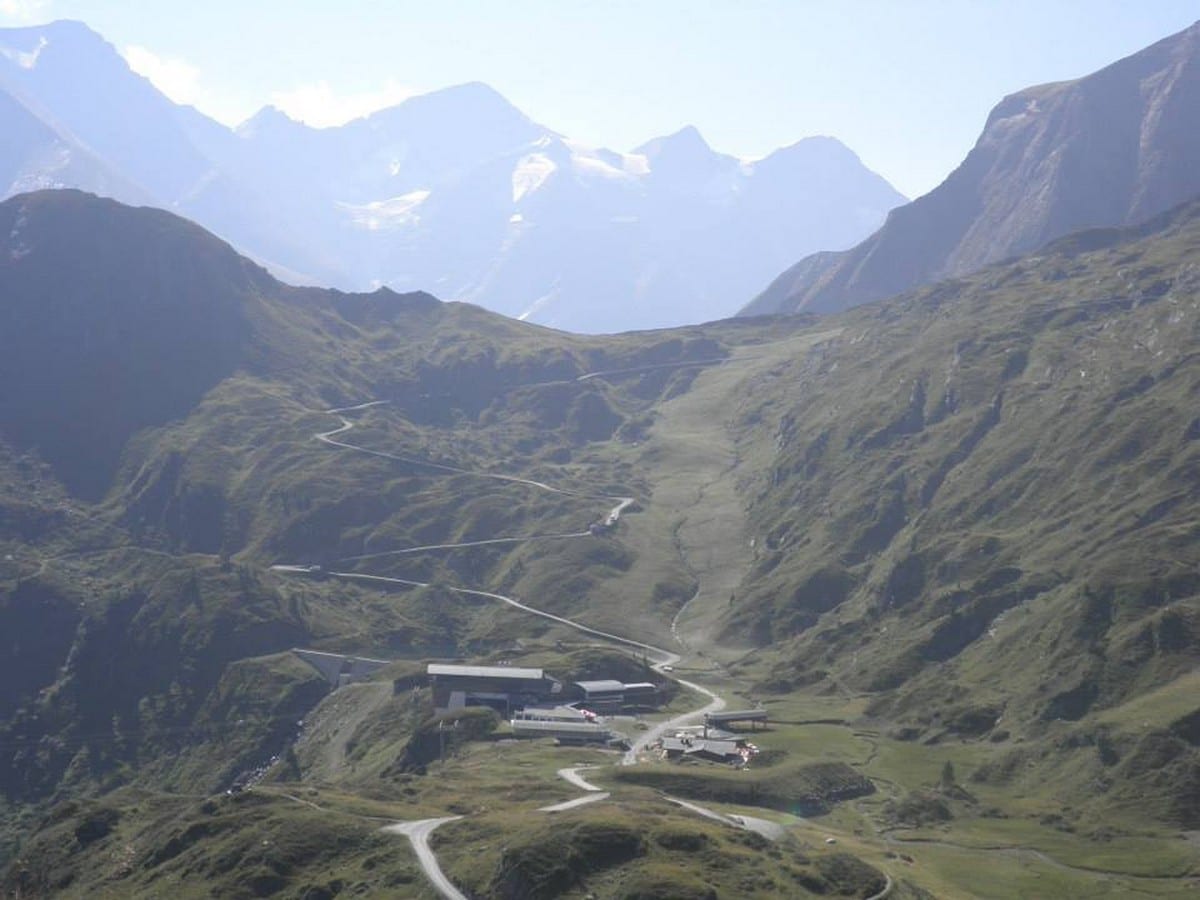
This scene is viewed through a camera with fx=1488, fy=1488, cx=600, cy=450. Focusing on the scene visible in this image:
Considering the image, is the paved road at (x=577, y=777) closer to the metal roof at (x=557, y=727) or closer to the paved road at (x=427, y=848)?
the paved road at (x=427, y=848)

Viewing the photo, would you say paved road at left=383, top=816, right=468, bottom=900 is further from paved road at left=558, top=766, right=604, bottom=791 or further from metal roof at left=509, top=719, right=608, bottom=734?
metal roof at left=509, top=719, right=608, bottom=734

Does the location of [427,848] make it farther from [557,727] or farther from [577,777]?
[557,727]

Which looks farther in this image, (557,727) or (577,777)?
(557,727)

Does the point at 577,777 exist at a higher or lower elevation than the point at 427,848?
lower

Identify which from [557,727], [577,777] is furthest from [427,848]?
[557,727]

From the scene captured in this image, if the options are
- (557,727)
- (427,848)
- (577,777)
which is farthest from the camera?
(557,727)

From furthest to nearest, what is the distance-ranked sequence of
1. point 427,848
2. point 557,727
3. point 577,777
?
point 557,727 < point 577,777 < point 427,848

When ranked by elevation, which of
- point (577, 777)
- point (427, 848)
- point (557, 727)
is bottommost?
point (557, 727)

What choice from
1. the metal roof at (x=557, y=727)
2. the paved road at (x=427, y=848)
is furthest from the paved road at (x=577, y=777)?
the metal roof at (x=557, y=727)

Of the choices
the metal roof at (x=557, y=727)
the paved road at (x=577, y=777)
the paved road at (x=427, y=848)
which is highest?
the paved road at (x=427, y=848)
